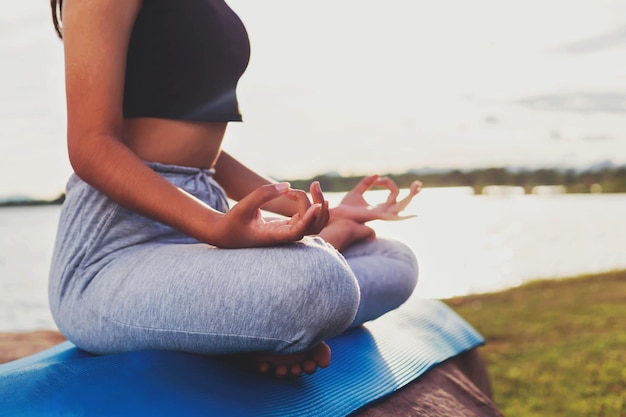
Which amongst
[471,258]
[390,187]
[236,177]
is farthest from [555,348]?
[471,258]

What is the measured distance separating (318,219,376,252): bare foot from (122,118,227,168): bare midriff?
0.58 m

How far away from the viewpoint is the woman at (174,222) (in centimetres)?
137

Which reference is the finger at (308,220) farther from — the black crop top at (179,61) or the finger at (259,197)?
the black crop top at (179,61)

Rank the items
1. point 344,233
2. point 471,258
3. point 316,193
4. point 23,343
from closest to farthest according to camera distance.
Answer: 1. point 316,193
2. point 344,233
3. point 23,343
4. point 471,258

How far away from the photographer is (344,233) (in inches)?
89.2

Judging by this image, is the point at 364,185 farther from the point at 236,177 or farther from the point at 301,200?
the point at 301,200

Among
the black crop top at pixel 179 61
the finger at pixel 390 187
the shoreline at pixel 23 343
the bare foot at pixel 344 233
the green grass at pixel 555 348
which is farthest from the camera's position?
the green grass at pixel 555 348

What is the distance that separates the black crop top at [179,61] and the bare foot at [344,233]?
0.59 m

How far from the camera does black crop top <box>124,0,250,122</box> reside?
68.0 inches

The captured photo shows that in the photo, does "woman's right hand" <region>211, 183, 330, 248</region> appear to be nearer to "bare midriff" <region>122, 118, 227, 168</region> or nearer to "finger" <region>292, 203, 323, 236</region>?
"finger" <region>292, 203, 323, 236</region>

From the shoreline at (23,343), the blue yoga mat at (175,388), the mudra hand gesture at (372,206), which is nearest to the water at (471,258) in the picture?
the mudra hand gesture at (372,206)

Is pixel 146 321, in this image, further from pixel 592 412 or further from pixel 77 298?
pixel 592 412

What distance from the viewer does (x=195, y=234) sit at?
1.46 meters

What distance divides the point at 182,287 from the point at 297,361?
13.4 inches
